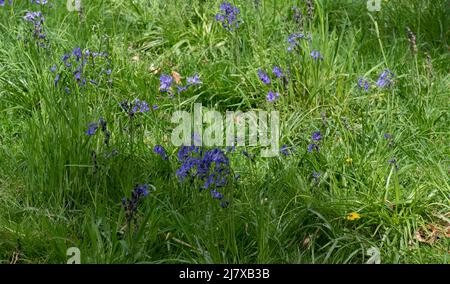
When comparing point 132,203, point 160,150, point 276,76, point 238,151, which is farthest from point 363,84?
point 132,203

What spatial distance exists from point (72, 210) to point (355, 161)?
54.6 inches

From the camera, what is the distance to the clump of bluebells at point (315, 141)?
4.16 meters

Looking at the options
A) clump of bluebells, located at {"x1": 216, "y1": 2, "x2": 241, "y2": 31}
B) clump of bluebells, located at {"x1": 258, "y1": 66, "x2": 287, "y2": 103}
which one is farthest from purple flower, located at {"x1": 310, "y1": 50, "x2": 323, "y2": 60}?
clump of bluebells, located at {"x1": 216, "y1": 2, "x2": 241, "y2": 31}

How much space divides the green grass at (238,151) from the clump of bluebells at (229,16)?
81 millimetres

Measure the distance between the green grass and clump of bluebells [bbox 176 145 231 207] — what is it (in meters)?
0.07

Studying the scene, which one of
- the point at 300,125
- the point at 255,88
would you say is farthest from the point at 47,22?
the point at 300,125

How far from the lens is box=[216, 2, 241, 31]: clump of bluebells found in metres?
5.06

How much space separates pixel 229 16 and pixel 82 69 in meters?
1.08

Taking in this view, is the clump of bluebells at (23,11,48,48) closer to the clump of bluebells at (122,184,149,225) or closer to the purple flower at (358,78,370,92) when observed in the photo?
the clump of bluebells at (122,184,149,225)

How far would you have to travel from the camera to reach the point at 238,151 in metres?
4.42

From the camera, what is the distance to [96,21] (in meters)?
5.58

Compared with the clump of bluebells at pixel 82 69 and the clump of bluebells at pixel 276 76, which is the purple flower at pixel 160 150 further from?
the clump of bluebells at pixel 276 76

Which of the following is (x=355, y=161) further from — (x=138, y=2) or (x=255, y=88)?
(x=138, y=2)
